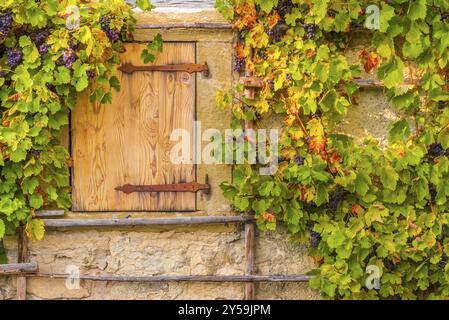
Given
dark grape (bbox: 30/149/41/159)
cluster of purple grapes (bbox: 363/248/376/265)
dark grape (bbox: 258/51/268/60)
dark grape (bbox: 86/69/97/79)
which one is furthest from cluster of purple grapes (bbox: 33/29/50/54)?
cluster of purple grapes (bbox: 363/248/376/265)

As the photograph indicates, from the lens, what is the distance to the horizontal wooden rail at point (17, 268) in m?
4.06

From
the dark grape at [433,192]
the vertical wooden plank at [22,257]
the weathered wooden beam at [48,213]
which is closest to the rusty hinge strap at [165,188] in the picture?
the weathered wooden beam at [48,213]

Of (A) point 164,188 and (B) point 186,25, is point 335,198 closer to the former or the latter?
(A) point 164,188

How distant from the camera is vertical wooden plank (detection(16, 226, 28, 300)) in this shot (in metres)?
4.12

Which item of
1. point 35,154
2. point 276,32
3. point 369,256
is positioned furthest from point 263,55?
point 35,154

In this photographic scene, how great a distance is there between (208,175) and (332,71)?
0.99m

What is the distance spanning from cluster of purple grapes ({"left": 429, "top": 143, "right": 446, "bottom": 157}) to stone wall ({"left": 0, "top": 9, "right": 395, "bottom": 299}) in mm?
301

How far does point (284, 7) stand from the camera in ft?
13.2

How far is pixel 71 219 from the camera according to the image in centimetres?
412

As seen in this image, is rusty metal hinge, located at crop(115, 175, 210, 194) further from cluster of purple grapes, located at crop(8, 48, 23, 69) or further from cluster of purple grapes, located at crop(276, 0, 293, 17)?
cluster of purple grapes, located at crop(276, 0, 293, 17)

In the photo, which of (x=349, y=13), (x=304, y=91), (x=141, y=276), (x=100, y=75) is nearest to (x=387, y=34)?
(x=349, y=13)

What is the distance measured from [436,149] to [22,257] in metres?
2.61
